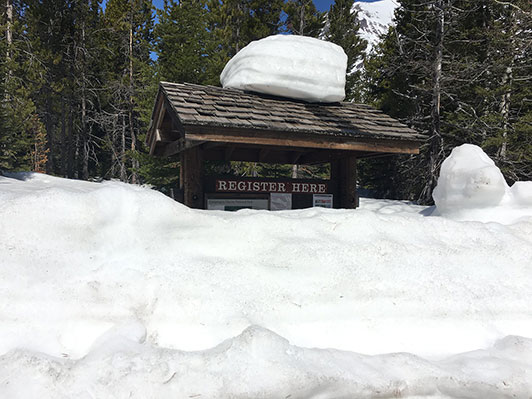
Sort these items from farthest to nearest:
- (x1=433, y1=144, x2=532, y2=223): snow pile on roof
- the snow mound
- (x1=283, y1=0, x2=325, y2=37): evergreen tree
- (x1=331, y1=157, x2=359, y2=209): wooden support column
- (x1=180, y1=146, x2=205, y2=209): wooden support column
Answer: (x1=283, y1=0, x2=325, y2=37): evergreen tree
(x1=331, y1=157, x2=359, y2=209): wooden support column
(x1=180, y1=146, x2=205, y2=209): wooden support column
(x1=433, y1=144, x2=532, y2=223): snow pile on roof
the snow mound

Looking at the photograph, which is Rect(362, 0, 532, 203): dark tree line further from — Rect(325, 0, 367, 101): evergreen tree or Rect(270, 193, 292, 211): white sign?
Rect(270, 193, 292, 211): white sign

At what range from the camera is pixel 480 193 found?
16.4ft

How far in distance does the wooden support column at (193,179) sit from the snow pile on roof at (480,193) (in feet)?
13.4

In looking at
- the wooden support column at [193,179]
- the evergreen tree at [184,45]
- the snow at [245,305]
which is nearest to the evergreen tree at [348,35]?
the evergreen tree at [184,45]

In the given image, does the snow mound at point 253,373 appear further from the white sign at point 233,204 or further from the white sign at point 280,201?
the white sign at point 280,201

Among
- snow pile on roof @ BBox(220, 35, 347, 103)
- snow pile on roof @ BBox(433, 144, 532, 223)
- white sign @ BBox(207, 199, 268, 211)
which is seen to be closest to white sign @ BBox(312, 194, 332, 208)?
white sign @ BBox(207, 199, 268, 211)

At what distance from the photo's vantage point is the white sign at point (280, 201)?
627cm

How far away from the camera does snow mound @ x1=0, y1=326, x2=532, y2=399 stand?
5.55 ft

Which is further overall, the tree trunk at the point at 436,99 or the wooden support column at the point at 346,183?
the tree trunk at the point at 436,99

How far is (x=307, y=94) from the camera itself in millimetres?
6578

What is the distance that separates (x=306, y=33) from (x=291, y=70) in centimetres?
1819

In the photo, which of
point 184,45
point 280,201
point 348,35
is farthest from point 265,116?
point 348,35

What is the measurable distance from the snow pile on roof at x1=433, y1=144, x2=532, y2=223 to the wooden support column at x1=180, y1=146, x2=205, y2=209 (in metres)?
4.07

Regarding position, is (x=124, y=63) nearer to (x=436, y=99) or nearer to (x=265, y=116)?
(x=436, y=99)
